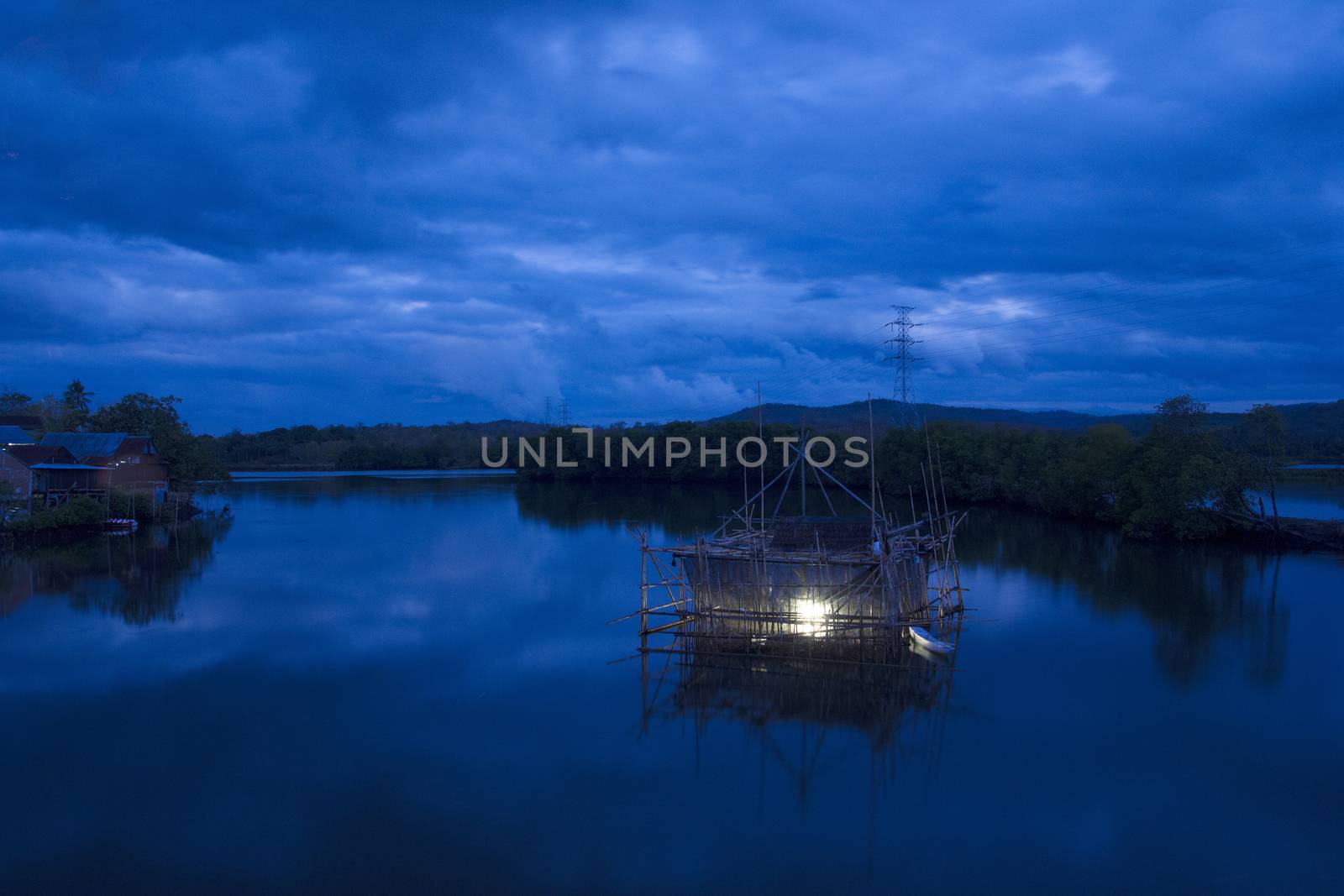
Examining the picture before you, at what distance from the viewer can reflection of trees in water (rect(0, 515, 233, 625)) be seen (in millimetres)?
18031

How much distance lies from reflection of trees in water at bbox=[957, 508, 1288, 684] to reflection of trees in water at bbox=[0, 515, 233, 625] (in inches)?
759

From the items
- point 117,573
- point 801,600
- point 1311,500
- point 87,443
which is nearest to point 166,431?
point 87,443

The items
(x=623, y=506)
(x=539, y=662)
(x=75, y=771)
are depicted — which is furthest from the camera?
(x=623, y=506)

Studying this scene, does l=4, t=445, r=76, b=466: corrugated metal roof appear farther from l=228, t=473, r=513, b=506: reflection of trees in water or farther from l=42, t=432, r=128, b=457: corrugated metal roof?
l=228, t=473, r=513, b=506: reflection of trees in water

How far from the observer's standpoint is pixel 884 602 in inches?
527

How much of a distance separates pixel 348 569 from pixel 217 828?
15234mm

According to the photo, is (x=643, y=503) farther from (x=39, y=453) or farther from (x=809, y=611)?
(x=809, y=611)

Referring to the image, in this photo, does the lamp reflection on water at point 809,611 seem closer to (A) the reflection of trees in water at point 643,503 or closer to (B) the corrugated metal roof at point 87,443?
(A) the reflection of trees in water at point 643,503

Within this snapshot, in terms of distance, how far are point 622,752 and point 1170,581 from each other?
52.9ft

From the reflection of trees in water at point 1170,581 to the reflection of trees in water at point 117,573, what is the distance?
63.3 ft

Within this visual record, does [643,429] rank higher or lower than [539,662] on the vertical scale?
higher

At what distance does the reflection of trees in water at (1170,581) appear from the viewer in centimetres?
1479

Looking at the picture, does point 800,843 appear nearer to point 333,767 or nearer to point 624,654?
point 333,767

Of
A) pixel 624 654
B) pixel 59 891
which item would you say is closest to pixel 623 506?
pixel 624 654
